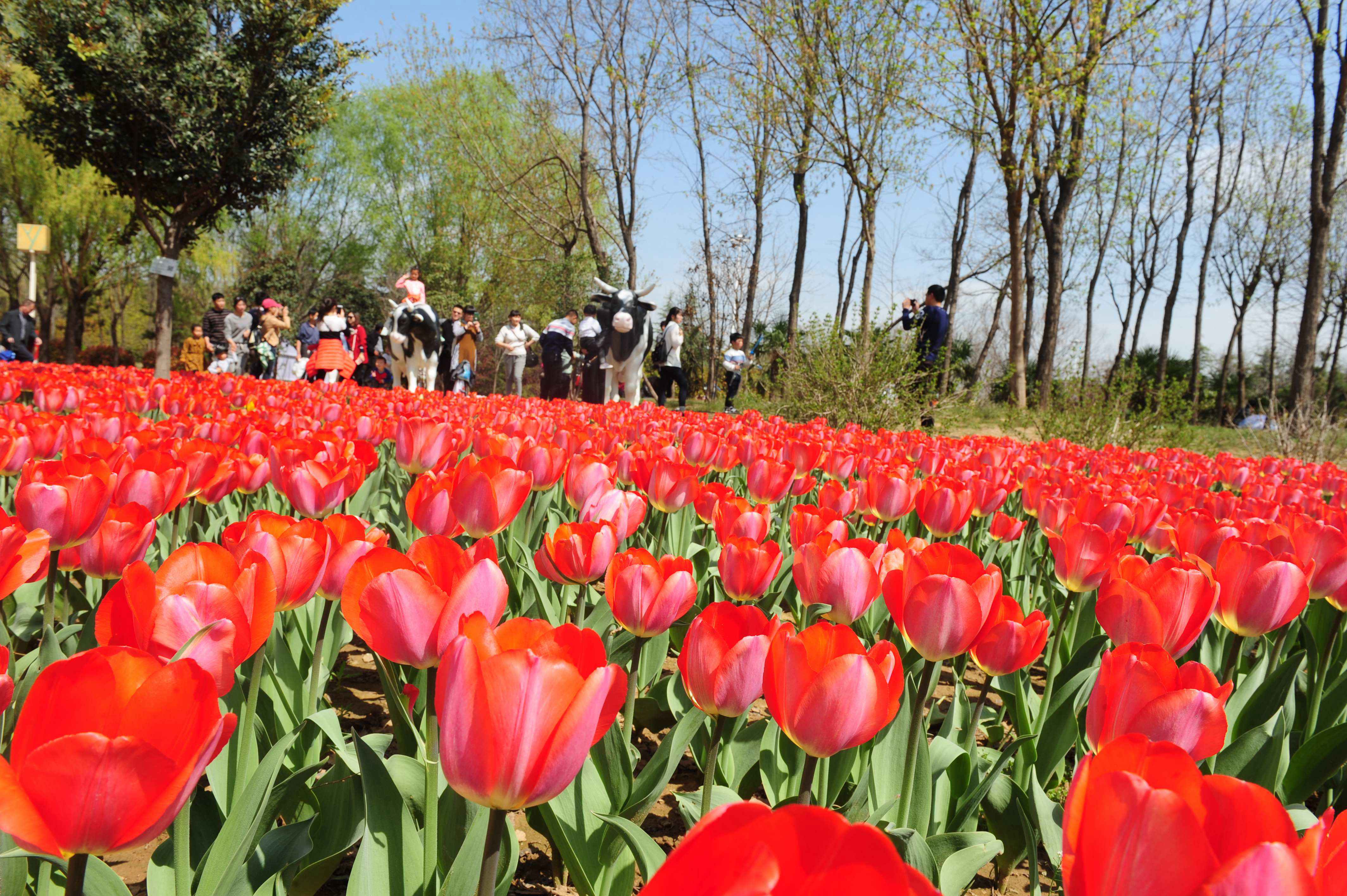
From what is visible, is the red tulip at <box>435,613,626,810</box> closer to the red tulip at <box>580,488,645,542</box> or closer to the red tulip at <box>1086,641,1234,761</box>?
the red tulip at <box>1086,641,1234,761</box>

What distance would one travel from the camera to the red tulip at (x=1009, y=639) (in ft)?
4.14

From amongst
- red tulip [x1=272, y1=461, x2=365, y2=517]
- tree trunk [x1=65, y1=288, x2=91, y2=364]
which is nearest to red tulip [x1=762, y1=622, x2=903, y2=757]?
red tulip [x1=272, y1=461, x2=365, y2=517]

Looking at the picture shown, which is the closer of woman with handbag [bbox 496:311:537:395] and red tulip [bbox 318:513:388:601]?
red tulip [bbox 318:513:388:601]

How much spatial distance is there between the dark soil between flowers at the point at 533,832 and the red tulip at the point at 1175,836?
24.3 inches

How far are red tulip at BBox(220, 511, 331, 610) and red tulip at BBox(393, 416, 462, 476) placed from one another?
4.81ft

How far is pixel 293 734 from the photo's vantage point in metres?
1.11

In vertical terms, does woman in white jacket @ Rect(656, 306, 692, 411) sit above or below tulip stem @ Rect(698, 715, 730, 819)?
above

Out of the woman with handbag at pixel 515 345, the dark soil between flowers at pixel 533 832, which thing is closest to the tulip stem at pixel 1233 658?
the dark soil between flowers at pixel 533 832

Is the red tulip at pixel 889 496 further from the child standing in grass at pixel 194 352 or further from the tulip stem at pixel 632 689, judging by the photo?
the child standing in grass at pixel 194 352

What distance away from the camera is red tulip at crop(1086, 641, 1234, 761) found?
890 mm

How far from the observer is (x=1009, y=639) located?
4.19 ft

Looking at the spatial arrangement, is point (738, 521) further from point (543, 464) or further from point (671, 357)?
point (671, 357)

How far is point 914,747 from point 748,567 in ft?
1.45

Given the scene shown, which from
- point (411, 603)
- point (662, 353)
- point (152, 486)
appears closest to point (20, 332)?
point (662, 353)
